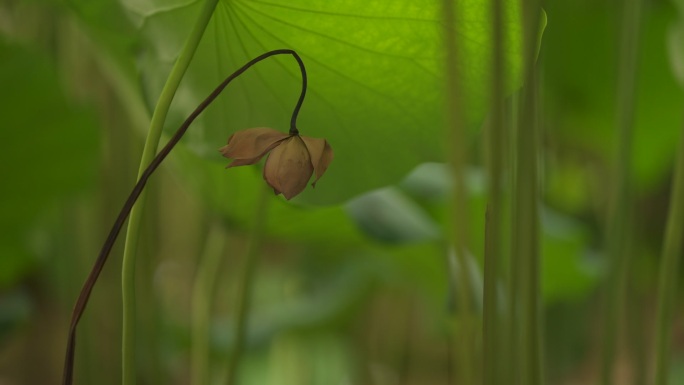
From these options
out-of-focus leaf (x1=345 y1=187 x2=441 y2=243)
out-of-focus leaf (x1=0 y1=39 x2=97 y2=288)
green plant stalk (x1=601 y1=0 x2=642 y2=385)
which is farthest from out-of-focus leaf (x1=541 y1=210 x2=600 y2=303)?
out-of-focus leaf (x1=0 y1=39 x2=97 y2=288)

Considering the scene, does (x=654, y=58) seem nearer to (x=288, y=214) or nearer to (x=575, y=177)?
(x=575, y=177)

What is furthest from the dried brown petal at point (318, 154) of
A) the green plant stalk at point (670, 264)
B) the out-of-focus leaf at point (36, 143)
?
the out-of-focus leaf at point (36, 143)

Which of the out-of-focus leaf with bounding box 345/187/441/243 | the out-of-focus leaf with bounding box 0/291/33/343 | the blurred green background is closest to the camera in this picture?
the blurred green background

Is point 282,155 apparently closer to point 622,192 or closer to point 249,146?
point 249,146

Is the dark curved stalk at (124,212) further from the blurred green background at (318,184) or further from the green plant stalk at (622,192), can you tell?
the green plant stalk at (622,192)

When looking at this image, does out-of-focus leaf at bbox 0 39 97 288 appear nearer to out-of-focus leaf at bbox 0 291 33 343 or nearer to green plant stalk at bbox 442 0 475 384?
out-of-focus leaf at bbox 0 291 33 343

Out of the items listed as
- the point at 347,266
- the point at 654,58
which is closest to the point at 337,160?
the point at 347,266

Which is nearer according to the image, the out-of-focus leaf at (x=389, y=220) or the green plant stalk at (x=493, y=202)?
the green plant stalk at (x=493, y=202)

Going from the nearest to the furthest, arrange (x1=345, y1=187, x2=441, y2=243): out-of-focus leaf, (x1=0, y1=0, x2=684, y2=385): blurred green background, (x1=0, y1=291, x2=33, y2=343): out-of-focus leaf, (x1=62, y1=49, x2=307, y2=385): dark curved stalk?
1. (x1=62, y1=49, x2=307, y2=385): dark curved stalk
2. (x1=0, y1=0, x2=684, y2=385): blurred green background
3. (x1=345, y1=187, x2=441, y2=243): out-of-focus leaf
4. (x1=0, y1=291, x2=33, y2=343): out-of-focus leaf

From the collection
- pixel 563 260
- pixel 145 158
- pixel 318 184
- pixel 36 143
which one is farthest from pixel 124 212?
pixel 563 260
